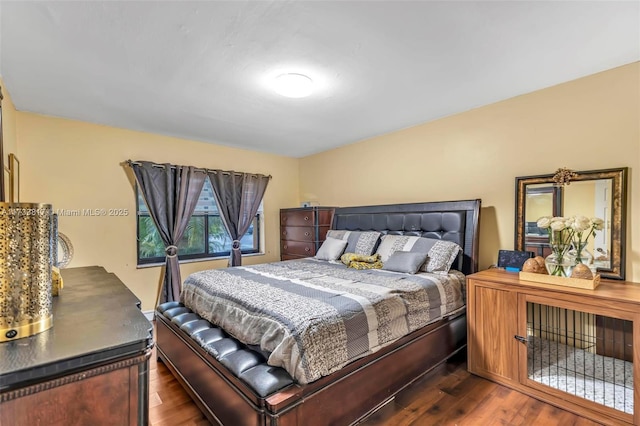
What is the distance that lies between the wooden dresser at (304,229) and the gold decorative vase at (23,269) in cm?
355

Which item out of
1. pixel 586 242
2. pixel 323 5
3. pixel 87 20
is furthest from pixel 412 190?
pixel 87 20

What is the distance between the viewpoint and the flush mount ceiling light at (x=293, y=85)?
230 centimetres

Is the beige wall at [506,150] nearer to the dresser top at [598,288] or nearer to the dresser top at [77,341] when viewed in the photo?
the dresser top at [598,288]

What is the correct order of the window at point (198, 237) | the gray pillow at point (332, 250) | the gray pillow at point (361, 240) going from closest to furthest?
1. the gray pillow at point (361, 240)
2. the gray pillow at point (332, 250)
3. the window at point (198, 237)

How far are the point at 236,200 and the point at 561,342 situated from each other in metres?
4.02

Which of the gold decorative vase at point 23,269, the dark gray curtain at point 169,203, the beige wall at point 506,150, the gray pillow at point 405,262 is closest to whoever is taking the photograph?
the gold decorative vase at point 23,269

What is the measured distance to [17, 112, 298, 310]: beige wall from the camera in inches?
122

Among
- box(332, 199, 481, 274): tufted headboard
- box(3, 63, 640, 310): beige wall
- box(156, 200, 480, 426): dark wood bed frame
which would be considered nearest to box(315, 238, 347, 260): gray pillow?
box(332, 199, 481, 274): tufted headboard

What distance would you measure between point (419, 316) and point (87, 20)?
282 cm

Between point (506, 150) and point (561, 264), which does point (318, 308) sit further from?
point (506, 150)

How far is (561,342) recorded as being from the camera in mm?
2447

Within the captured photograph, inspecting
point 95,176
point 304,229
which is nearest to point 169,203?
point 95,176

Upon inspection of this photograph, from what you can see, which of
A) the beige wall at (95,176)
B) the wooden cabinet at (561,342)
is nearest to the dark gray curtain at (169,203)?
the beige wall at (95,176)

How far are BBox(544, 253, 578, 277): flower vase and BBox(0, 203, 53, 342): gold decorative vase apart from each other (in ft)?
9.37
